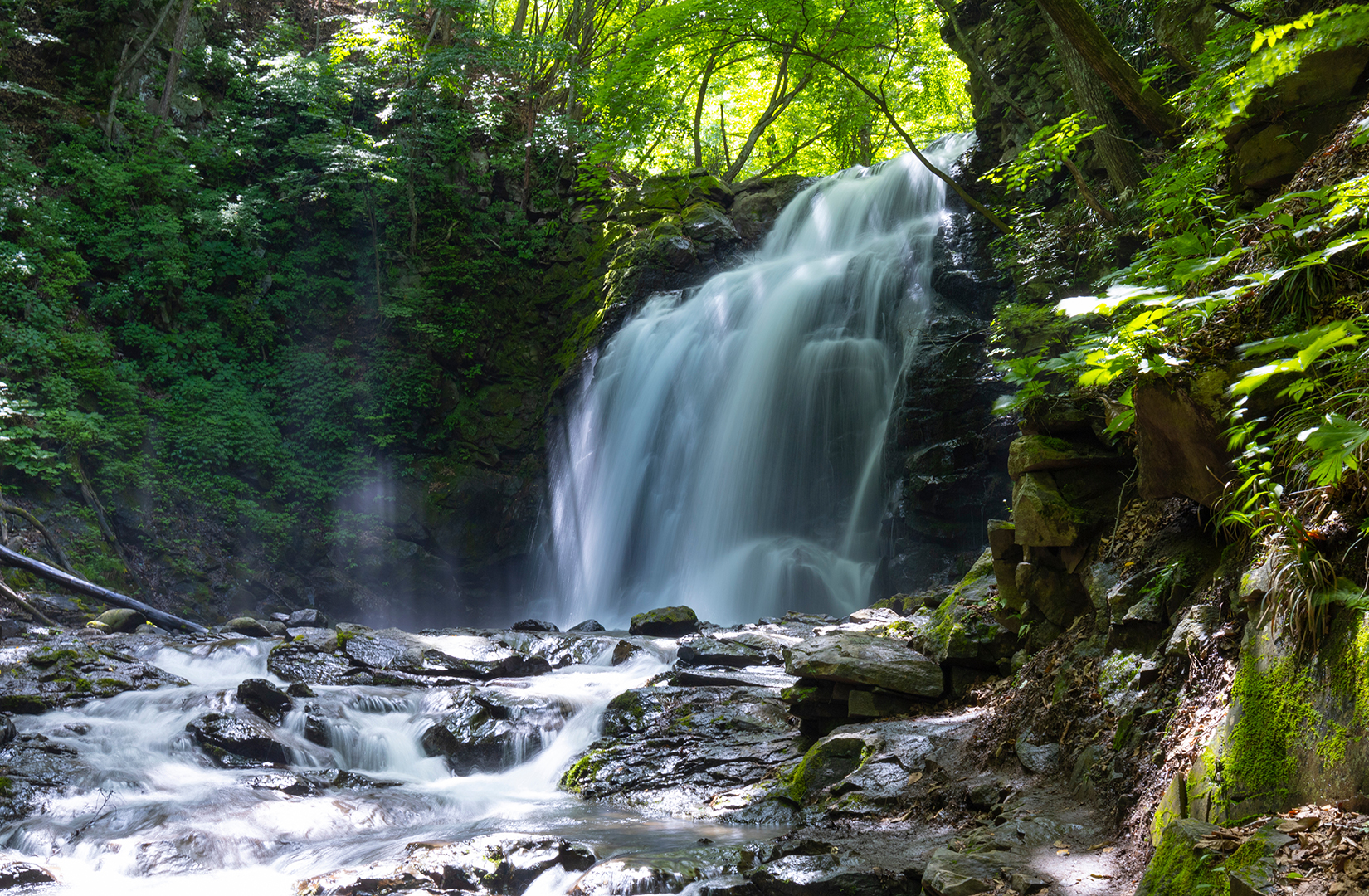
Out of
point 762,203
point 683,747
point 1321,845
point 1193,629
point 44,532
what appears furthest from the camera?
point 762,203

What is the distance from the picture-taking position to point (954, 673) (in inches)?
209

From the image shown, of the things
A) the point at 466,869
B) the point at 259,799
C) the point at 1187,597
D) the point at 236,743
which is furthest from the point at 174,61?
the point at 1187,597

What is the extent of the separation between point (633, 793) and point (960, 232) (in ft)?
34.9

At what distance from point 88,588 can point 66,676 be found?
2.69 meters

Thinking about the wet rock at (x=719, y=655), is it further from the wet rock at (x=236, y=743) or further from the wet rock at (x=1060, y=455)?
the wet rock at (x=1060, y=455)

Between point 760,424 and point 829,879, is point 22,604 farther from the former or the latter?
point 829,879

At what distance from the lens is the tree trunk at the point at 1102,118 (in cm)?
694

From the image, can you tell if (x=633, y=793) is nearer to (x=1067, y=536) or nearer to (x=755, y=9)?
(x=1067, y=536)

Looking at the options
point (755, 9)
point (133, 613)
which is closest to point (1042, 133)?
point (755, 9)

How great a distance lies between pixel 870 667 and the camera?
212 inches

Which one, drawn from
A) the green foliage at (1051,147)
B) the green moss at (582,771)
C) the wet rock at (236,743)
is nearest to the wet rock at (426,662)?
the wet rock at (236,743)

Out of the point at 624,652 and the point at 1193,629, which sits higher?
the point at 1193,629

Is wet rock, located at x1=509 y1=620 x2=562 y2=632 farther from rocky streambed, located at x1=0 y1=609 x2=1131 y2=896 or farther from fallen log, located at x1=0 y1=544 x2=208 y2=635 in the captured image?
fallen log, located at x1=0 y1=544 x2=208 y2=635

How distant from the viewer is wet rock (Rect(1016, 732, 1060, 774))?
379cm
